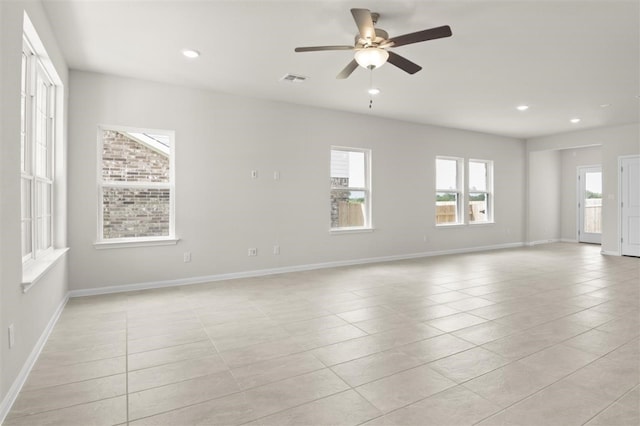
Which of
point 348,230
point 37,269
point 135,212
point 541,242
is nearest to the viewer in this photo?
point 37,269

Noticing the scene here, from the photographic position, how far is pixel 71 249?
4258 mm

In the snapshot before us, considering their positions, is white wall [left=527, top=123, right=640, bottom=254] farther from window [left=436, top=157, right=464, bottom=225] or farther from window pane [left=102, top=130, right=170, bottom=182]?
window pane [left=102, top=130, right=170, bottom=182]

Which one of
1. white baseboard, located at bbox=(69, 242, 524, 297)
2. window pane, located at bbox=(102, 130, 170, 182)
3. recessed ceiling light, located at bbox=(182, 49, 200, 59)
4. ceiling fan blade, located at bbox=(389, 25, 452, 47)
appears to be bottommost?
white baseboard, located at bbox=(69, 242, 524, 297)

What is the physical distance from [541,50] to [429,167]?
372 centimetres

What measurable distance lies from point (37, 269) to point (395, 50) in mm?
3818

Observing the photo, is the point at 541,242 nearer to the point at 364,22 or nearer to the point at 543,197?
the point at 543,197

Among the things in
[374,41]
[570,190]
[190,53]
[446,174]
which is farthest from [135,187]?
[570,190]

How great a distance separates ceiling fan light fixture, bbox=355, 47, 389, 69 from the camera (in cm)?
299

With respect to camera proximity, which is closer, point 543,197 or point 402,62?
point 402,62

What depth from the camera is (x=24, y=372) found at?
90.4 inches

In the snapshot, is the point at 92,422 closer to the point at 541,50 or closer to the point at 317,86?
the point at 317,86

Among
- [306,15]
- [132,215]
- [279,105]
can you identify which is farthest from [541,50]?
[132,215]

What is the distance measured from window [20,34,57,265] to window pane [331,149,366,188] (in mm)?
3988

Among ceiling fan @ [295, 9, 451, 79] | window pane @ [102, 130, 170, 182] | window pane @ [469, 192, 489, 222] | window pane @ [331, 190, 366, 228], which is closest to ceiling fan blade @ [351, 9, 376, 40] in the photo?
ceiling fan @ [295, 9, 451, 79]
